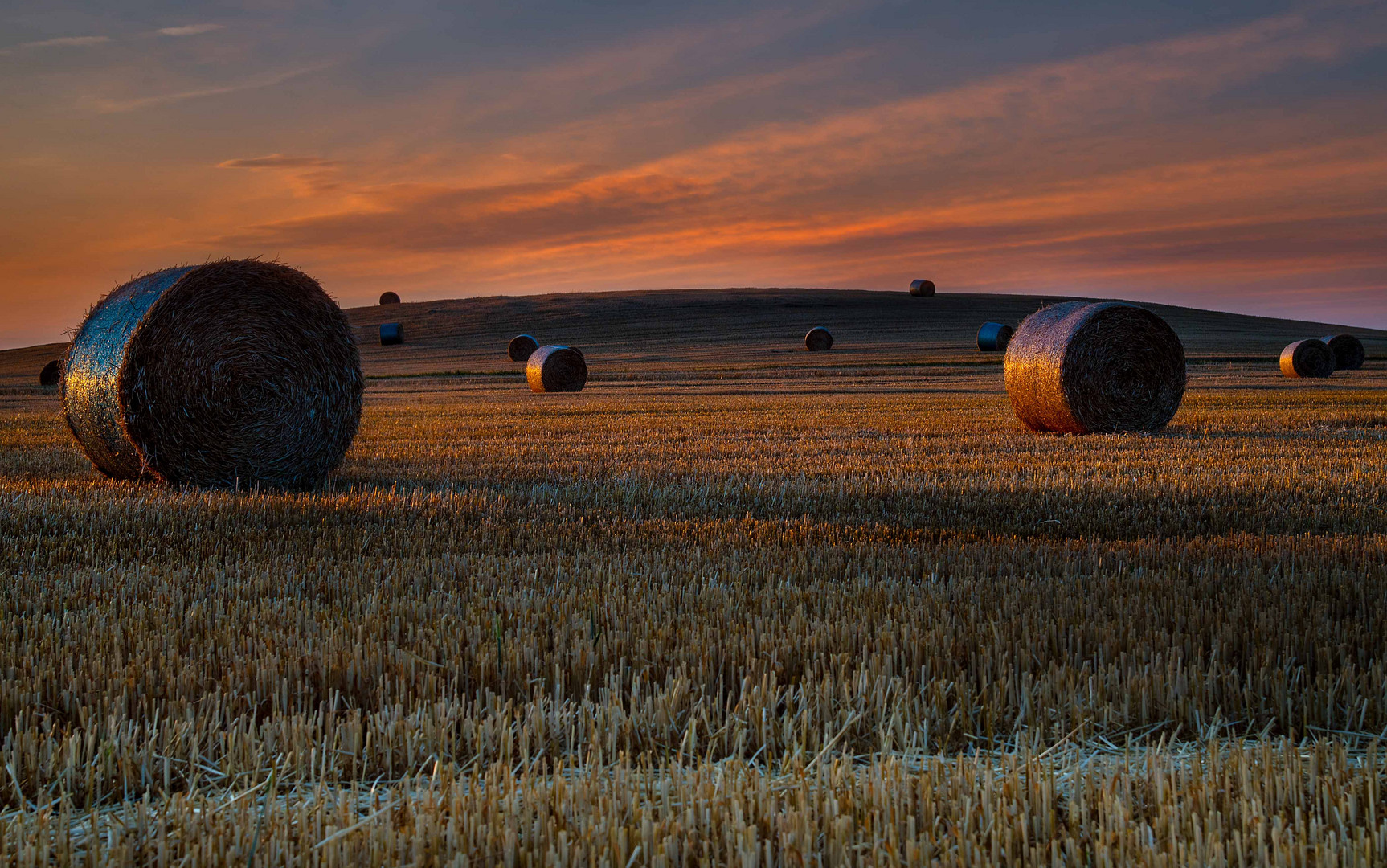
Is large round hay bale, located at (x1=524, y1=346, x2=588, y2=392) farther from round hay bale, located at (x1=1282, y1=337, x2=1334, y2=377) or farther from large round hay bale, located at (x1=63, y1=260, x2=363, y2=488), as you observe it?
round hay bale, located at (x1=1282, y1=337, x2=1334, y2=377)

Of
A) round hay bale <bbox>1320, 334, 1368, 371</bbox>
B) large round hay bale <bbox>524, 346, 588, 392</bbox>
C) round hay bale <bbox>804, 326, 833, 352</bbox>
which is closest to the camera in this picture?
large round hay bale <bbox>524, 346, 588, 392</bbox>

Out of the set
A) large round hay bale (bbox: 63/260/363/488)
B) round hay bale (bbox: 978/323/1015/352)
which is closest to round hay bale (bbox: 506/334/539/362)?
round hay bale (bbox: 978/323/1015/352)

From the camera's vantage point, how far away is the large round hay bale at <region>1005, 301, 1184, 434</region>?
16.1m

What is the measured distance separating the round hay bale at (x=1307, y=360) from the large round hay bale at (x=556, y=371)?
2213 centimetres

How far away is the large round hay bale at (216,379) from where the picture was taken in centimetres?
977

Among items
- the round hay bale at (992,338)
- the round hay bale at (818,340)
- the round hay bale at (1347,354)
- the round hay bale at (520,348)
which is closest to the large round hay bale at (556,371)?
the round hay bale at (520,348)

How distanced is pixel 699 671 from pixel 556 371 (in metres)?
27.6

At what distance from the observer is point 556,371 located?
31.0 metres

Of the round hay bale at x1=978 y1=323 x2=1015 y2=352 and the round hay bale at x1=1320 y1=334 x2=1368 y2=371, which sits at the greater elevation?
the round hay bale at x1=978 y1=323 x2=1015 y2=352

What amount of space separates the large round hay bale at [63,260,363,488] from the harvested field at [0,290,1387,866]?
0.76m

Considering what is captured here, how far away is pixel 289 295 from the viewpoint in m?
10.8

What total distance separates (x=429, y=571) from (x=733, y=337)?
51.9 meters

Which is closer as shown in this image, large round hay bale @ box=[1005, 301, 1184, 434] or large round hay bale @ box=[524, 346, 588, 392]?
large round hay bale @ box=[1005, 301, 1184, 434]

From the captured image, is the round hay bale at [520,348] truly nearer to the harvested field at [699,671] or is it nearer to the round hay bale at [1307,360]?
the round hay bale at [1307,360]
